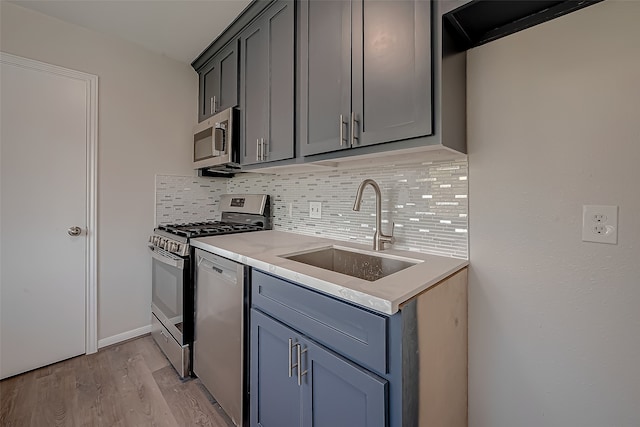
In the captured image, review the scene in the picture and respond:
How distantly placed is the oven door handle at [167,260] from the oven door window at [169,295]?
0.02 m

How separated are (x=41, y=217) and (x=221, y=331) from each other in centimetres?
150

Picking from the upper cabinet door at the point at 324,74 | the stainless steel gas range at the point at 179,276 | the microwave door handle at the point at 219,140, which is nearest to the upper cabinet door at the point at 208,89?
the microwave door handle at the point at 219,140

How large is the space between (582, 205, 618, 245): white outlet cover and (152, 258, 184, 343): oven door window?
6.31ft

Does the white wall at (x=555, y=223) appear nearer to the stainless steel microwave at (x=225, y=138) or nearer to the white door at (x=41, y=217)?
the stainless steel microwave at (x=225, y=138)

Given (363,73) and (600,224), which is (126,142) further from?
(600,224)

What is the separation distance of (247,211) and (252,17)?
1.35 metres

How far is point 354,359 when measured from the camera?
84 centimetres

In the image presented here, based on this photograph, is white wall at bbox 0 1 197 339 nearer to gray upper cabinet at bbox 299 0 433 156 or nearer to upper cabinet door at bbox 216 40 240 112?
upper cabinet door at bbox 216 40 240 112

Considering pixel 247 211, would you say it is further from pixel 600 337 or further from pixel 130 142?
pixel 600 337

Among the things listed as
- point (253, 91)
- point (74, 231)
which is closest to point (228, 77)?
point (253, 91)

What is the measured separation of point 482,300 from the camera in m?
1.13

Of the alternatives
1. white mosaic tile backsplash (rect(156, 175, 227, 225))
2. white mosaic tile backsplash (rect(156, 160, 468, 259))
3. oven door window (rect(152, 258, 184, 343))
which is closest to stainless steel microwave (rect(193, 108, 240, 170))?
white mosaic tile backsplash (rect(156, 160, 468, 259))

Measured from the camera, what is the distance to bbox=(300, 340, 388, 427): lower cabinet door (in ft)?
2.55

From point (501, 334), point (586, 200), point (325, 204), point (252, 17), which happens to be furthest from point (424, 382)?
point (252, 17)
